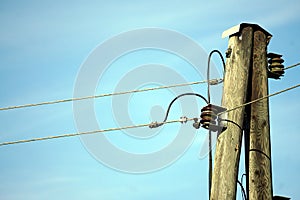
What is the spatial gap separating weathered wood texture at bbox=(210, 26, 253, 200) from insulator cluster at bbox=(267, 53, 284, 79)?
441 millimetres

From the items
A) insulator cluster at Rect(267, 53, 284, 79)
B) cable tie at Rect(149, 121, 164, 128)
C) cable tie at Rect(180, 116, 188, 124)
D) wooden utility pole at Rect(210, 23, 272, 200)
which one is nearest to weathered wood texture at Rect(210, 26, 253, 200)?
wooden utility pole at Rect(210, 23, 272, 200)

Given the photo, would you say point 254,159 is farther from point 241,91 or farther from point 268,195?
point 241,91

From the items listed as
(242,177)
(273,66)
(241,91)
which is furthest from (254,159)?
(273,66)

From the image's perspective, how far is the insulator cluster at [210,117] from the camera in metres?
6.46

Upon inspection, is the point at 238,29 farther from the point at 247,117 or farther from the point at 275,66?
the point at 247,117

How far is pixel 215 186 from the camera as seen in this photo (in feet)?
20.3

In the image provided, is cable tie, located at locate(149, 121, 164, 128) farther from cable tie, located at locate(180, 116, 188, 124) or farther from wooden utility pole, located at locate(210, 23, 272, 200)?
wooden utility pole, located at locate(210, 23, 272, 200)

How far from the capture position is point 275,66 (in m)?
6.97

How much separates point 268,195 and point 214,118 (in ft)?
3.80

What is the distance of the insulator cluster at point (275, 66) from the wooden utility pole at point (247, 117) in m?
0.22

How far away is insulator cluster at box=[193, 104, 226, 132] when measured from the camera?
646cm

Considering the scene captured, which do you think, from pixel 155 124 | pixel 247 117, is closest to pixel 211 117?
pixel 247 117

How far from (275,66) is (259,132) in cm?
102

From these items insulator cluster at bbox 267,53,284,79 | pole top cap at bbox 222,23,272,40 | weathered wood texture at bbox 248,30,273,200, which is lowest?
weathered wood texture at bbox 248,30,273,200
